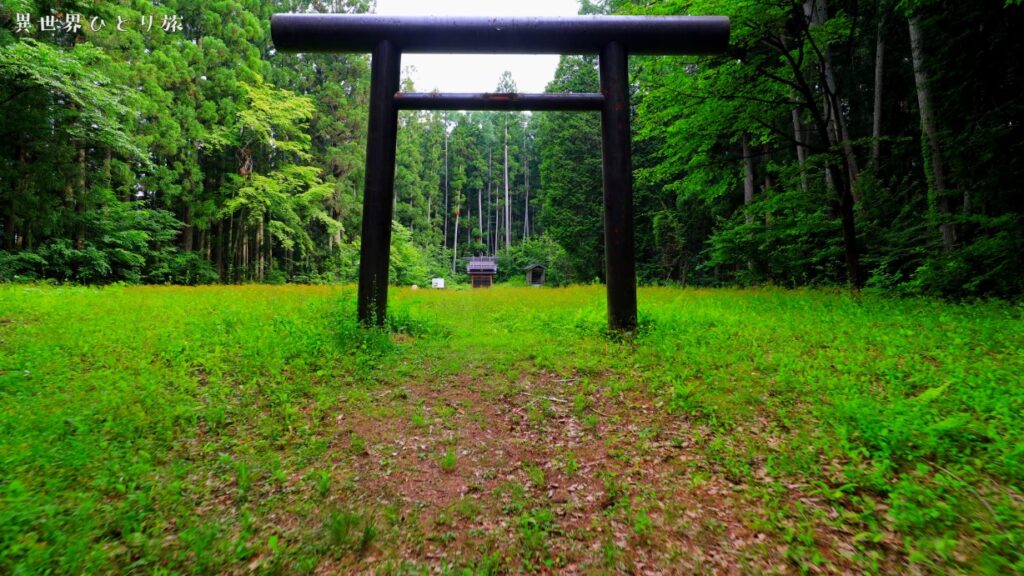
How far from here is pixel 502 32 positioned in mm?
5832

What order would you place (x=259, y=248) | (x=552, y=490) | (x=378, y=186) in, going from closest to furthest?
(x=552, y=490), (x=378, y=186), (x=259, y=248)

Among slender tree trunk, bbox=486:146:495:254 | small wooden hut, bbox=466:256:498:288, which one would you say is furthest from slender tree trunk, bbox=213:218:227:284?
slender tree trunk, bbox=486:146:495:254

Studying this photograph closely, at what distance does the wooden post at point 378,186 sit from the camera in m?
5.98

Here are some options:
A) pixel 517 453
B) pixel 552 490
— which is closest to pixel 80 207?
pixel 517 453

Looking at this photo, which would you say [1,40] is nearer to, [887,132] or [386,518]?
[386,518]

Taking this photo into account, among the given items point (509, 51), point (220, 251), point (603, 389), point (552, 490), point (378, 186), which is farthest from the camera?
point (220, 251)

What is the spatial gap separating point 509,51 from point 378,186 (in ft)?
9.80

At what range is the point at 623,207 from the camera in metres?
5.95

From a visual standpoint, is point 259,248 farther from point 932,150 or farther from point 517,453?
point 932,150

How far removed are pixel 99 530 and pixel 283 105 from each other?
23.0 m

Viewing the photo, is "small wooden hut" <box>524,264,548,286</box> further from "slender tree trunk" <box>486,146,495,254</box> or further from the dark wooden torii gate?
the dark wooden torii gate

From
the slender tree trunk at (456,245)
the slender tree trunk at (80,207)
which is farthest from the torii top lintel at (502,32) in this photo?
the slender tree trunk at (456,245)

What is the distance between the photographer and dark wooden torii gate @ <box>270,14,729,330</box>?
19.3 ft

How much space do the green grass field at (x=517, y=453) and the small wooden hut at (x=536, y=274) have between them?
28356 millimetres
